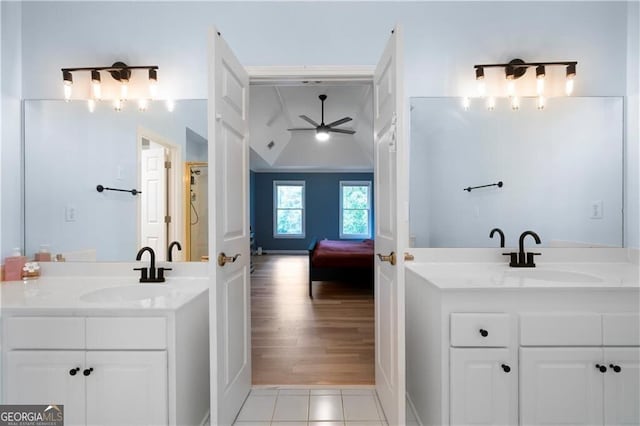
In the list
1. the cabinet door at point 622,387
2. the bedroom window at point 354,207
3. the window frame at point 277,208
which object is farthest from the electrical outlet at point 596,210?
the window frame at point 277,208

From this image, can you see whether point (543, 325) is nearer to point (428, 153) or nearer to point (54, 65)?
point (428, 153)

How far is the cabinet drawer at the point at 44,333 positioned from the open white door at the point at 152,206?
72 centimetres

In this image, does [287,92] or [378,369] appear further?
[287,92]

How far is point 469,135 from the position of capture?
218 cm

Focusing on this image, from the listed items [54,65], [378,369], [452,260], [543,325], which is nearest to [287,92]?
[54,65]

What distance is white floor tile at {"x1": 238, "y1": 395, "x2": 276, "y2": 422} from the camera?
1.88 metres

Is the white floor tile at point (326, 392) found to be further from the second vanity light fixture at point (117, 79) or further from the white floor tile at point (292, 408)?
the second vanity light fixture at point (117, 79)

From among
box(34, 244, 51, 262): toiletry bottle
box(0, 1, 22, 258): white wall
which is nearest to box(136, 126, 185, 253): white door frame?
box(34, 244, 51, 262): toiletry bottle

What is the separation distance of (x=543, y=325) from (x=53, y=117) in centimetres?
301

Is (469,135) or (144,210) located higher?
(469,135)

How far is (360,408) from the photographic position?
6.44 feet

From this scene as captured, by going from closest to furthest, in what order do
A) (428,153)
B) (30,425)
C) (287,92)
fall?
(30,425), (428,153), (287,92)

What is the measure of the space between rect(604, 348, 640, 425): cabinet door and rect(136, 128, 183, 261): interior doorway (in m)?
2.35

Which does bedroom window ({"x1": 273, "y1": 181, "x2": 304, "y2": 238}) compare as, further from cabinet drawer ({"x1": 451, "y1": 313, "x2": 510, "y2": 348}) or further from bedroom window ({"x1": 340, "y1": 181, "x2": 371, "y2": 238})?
cabinet drawer ({"x1": 451, "y1": 313, "x2": 510, "y2": 348})
